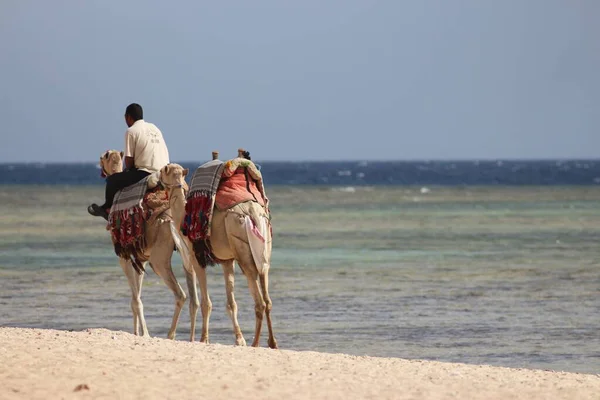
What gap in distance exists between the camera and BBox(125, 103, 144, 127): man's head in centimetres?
1309

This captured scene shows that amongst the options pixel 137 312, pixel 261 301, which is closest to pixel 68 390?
pixel 261 301

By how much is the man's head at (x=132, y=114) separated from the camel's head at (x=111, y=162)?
42 centimetres

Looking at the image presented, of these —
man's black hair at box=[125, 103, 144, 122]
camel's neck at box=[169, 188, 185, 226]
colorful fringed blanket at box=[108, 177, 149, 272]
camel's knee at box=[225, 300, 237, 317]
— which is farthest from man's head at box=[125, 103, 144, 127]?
camel's knee at box=[225, 300, 237, 317]

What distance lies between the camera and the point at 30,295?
18.9 meters

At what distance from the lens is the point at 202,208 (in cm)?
1197

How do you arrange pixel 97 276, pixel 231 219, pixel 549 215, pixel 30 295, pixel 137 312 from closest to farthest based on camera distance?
pixel 231 219 → pixel 137 312 → pixel 30 295 → pixel 97 276 → pixel 549 215

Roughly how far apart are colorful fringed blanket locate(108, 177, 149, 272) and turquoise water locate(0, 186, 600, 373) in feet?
5.98

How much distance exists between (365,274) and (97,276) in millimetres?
4573

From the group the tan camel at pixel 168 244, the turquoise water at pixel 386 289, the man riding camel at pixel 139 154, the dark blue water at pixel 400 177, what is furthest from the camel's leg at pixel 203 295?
the dark blue water at pixel 400 177

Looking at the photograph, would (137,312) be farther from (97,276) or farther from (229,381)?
(97,276)

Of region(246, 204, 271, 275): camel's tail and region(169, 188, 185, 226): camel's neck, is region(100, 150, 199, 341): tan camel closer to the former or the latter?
region(169, 188, 185, 226): camel's neck

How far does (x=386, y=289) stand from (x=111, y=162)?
292 inches


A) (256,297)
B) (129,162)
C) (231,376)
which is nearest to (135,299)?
(129,162)

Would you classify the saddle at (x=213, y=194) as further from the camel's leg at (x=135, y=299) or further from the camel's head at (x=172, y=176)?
the camel's leg at (x=135, y=299)
